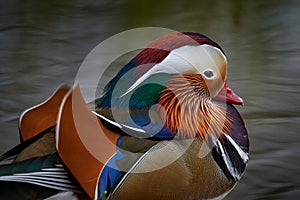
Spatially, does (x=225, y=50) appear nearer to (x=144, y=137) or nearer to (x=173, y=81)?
(x=173, y=81)

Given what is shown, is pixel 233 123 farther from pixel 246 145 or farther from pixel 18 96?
pixel 18 96

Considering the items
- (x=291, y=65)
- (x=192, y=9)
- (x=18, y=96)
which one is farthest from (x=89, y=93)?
(x=192, y=9)

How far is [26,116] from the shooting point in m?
1.52

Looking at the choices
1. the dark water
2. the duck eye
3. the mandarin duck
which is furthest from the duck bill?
the dark water

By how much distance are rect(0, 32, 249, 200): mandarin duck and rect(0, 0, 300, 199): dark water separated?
29 centimetres

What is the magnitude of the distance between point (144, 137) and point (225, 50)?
131cm

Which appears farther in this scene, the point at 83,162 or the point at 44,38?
the point at 44,38

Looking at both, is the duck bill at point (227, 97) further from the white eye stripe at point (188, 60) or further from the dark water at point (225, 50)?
the dark water at point (225, 50)

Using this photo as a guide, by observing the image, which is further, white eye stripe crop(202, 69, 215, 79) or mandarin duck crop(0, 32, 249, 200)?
white eye stripe crop(202, 69, 215, 79)

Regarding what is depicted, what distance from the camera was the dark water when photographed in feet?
6.54

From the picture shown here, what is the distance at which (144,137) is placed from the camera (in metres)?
1.43

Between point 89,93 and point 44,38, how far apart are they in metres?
0.72

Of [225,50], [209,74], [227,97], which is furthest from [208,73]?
[225,50]

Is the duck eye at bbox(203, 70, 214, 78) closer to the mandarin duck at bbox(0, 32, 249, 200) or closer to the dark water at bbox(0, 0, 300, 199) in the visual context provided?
the mandarin duck at bbox(0, 32, 249, 200)
